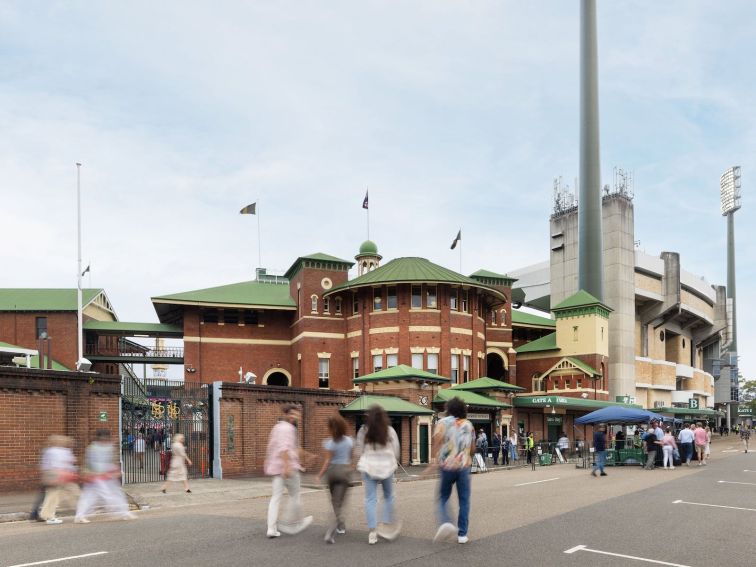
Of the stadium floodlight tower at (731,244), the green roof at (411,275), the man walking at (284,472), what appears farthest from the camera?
the stadium floodlight tower at (731,244)

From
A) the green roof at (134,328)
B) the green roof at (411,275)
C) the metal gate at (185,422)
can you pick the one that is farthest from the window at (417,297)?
the metal gate at (185,422)

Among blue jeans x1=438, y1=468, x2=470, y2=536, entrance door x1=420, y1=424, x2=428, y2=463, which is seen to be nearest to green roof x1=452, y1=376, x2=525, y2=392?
entrance door x1=420, y1=424, x2=428, y2=463

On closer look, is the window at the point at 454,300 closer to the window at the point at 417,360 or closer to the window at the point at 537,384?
the window at the point at 417,360

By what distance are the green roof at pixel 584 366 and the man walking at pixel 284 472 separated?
150 feet

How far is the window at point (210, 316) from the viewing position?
172 ft

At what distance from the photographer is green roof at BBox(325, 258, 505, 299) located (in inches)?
1839

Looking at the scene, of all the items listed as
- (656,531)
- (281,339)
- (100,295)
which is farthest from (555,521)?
(100,295)

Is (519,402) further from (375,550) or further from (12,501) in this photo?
(375,550)

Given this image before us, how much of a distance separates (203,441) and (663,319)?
66.0 meters

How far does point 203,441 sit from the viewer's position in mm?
25047

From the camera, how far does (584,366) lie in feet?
178

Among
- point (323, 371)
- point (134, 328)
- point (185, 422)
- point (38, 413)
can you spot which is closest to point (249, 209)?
point (134, 328)

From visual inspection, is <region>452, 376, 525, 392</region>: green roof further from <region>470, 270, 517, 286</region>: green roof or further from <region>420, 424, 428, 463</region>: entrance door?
<region>470, 270, 517, 286</region>: green roof

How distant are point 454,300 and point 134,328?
22.9 meters
